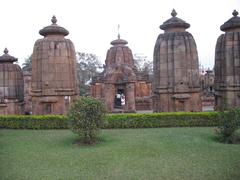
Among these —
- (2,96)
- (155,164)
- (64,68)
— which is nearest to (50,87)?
(64,68)

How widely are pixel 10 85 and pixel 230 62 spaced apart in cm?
1151

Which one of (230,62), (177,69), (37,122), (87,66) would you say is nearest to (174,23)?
(177,69)

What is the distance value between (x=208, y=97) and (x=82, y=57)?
2427 cm

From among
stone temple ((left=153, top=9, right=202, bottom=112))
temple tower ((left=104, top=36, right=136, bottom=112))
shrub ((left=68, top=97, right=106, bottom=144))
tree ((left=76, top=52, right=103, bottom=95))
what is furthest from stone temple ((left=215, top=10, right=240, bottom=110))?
tree ((left=76, top=52, right=103, bottom=95))

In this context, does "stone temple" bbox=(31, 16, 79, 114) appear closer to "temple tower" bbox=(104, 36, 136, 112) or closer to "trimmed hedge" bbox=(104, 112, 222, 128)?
"trimmed hedge" bbox=(104, 112, 222, 128)

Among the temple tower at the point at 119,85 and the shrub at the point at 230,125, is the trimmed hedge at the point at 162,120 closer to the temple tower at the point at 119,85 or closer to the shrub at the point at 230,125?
the shrub at the point at 230,125

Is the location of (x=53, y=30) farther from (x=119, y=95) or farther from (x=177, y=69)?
(x=119, y=95)

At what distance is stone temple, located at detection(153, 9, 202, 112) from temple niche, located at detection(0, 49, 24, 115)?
313 inches

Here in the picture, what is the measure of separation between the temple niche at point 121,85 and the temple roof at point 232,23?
25.9ft

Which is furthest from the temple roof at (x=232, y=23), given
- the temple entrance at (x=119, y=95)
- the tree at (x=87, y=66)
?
the tree at (x=87, y=66)

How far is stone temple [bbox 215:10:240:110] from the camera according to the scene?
14016 mm

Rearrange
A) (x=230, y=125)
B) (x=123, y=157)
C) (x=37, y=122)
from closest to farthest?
(x=123, y=157) → (x=230, y=125) → (x=37, y=122)

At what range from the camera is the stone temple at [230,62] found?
14.0 meters

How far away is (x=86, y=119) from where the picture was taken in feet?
33.3
